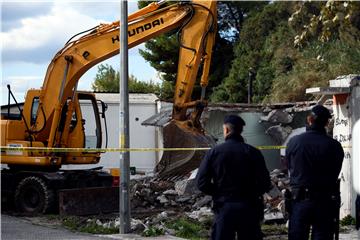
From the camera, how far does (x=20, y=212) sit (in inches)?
624

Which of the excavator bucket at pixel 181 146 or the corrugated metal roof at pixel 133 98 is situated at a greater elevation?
the corrugated metal roof at pixel 133 98

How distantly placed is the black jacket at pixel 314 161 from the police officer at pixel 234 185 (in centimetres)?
55

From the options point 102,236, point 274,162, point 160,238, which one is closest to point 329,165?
point 160,238

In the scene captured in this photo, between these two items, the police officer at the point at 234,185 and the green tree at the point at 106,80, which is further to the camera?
the green tree at the point at 106,80

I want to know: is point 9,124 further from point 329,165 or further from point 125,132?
point 329,165

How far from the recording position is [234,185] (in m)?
7.34

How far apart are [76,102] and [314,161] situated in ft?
31.6

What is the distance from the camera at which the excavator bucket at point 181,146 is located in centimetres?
1662

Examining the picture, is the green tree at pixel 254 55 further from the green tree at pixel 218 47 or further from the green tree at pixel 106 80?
the green tree at pixel 106 80

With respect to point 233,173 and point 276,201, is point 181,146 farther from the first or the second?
point 233,173

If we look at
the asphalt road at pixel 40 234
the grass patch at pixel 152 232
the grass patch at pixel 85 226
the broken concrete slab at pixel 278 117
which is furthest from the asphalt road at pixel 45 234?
the broken concrete slab at pixel 278 117

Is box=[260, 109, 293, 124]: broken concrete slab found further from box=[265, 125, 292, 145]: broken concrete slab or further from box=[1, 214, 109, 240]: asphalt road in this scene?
box=[1, 214, 109, 240]: asphalt road

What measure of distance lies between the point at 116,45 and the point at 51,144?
2696 mm

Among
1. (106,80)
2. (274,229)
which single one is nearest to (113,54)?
(274,229)
